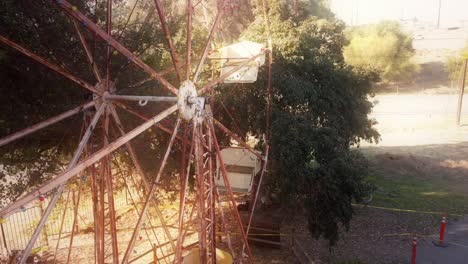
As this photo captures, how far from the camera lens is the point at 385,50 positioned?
4297cm

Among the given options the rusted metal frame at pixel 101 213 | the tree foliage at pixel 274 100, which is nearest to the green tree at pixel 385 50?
the tree foliage at pixel 274 100

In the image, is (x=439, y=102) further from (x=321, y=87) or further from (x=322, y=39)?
(x=321, y=87)

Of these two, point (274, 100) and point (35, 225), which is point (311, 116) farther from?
point (35, 225)

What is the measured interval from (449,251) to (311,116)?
620cm

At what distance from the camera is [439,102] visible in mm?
37281

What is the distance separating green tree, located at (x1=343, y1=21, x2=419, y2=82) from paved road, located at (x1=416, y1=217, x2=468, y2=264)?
31.7 meters

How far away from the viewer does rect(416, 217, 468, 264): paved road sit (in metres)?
11.4

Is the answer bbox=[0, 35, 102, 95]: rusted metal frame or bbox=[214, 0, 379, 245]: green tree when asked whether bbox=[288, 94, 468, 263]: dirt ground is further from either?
bbox=[0, 35, 102, 95]: rusted metal frame

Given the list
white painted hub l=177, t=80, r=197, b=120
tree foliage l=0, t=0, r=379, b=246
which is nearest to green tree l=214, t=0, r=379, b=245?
tree foliage l=0, t=0, r=379, b=246

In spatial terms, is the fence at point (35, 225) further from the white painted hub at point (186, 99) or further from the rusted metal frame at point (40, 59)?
the rusted metal frame at point (40, 59)

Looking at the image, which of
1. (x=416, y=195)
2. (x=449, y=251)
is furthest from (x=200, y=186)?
(x=416, y=195)

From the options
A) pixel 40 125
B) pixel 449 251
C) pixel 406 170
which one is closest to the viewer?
pixel 40 125

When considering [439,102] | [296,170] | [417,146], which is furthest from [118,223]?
[439,102]

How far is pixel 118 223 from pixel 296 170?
27.4 ft
